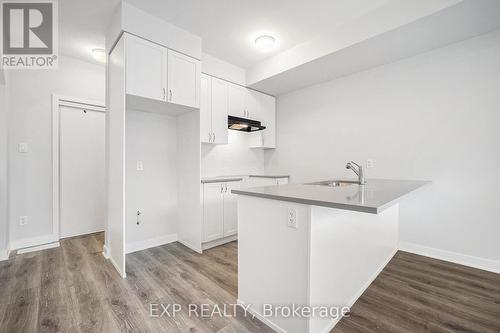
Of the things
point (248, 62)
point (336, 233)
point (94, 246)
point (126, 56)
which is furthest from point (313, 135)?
point (94, 246)

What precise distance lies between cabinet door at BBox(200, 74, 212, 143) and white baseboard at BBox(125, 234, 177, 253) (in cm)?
149

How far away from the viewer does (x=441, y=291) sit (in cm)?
192

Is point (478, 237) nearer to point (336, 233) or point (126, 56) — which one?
point (336, 233)

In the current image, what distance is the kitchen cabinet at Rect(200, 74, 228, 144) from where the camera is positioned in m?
3.17

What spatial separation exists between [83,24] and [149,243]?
2.75 metres

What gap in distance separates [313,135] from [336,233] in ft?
8.02

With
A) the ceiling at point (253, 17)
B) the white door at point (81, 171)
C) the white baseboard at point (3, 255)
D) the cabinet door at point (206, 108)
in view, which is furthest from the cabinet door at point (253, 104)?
the white baseboard at point (3, 255)

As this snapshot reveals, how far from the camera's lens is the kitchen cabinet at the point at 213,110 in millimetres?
3168

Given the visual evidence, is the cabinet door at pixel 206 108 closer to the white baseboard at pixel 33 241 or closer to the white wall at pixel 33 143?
the white wall at pixel 33 143

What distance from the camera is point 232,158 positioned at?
3.94 metres

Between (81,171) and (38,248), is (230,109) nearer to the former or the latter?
(81,171)

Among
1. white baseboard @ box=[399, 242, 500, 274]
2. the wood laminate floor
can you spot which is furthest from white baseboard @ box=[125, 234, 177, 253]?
white baseboard @ box=[399, 242, 500, 274]

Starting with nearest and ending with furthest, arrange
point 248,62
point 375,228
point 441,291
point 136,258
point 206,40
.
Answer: point 441,291 → point 375,228 → point 136,258 → point 206,40 → point 248,62

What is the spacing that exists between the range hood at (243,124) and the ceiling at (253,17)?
1019mm
